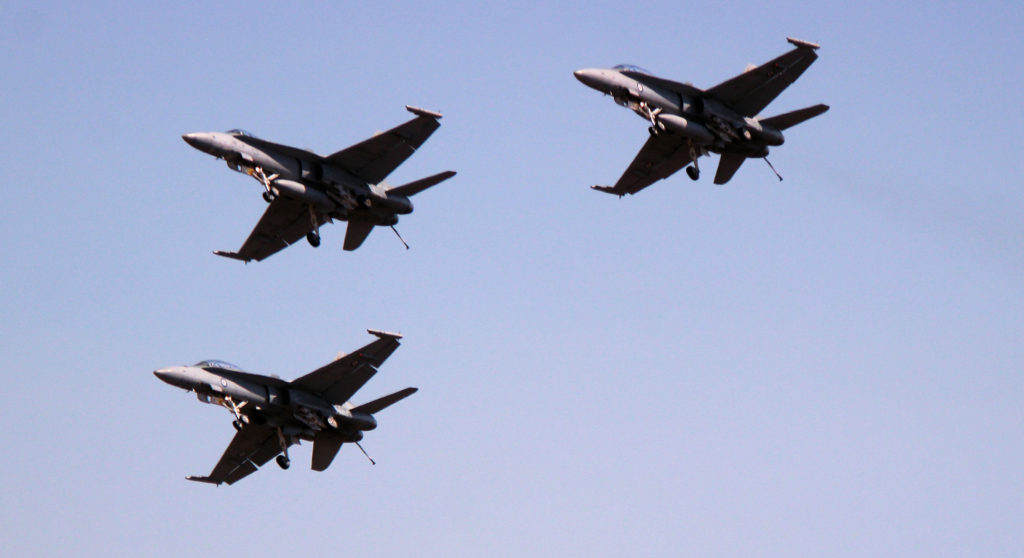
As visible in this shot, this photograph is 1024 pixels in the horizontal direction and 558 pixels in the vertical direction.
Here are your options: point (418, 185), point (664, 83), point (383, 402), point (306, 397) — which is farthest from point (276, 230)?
point (664, 83)

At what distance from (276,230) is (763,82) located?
890 inches

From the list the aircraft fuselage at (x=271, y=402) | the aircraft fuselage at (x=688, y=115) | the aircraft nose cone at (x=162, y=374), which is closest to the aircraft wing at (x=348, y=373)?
the aircraft fuselage at (x=271, y=402)

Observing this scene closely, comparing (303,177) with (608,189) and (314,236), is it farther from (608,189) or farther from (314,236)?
(608,189)

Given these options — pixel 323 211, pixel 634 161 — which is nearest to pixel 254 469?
pixel 323 211

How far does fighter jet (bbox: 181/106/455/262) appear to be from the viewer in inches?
→ 2584

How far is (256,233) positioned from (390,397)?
38.9ft

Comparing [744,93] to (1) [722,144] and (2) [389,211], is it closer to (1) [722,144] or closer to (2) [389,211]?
(1) [722,144]

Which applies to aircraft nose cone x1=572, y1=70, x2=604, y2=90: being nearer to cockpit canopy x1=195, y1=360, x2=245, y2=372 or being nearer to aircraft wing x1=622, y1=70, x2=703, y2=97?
aircraft wing x1=622, y1=70, x2=703, y2=97

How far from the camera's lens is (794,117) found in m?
65.4

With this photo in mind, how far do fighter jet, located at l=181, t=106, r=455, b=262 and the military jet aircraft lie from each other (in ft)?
20.9

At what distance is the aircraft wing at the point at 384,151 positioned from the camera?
2633 inches

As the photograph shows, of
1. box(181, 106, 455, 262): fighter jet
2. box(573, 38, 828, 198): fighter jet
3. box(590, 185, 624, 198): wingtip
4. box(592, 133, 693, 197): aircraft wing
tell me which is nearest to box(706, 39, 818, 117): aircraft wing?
box(573, 38, 828, 198): fighter jet

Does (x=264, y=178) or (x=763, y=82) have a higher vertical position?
(x=763, y=82)

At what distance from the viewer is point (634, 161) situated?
2788 inches
